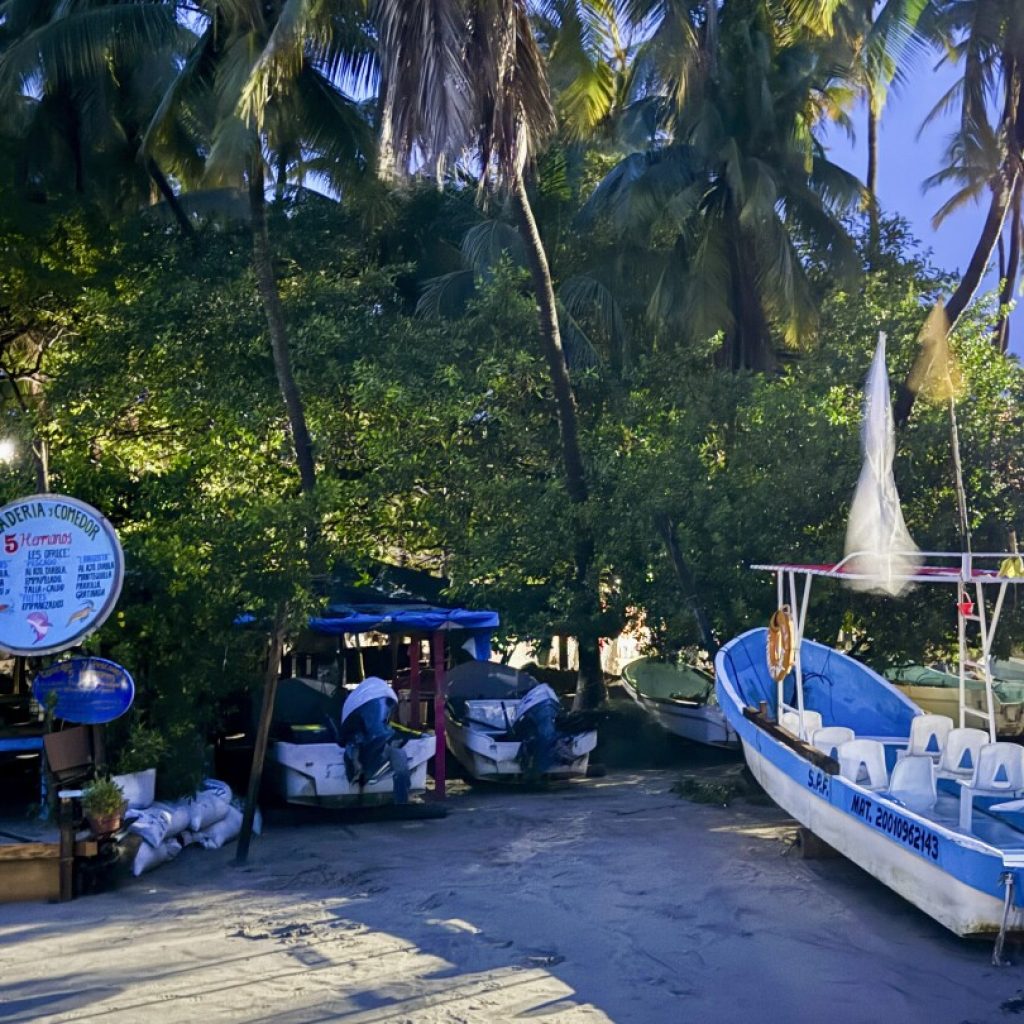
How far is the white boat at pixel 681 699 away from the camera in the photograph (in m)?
18.4

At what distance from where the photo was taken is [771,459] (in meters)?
15.8

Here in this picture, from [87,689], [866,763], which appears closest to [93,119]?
[87,689]

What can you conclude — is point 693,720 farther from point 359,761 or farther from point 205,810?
point 205,810

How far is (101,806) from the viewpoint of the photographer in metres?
9.74

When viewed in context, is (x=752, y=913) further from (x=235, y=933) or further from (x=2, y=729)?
(x=2, y=729)

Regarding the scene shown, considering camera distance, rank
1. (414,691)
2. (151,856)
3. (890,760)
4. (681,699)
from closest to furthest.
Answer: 1. (151,856)
2. (890,760)
3. (414,691)
4. (681,699)

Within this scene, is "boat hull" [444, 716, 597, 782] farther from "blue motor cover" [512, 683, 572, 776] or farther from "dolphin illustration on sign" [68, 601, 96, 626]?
"dolphin illustration on sign" [68, 601, 96, 626]

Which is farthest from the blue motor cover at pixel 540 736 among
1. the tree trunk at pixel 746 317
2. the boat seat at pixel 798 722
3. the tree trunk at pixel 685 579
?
the tree trunk at pixel 746 317

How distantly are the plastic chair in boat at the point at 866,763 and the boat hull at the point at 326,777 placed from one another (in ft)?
16.0

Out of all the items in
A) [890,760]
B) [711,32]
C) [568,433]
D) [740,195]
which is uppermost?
[711,32]

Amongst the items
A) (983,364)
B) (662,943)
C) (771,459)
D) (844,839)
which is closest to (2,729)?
(662,943)

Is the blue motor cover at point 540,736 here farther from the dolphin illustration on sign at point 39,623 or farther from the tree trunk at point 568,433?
the dolphin illustration on sign at point 39,623

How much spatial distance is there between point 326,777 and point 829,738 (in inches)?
207

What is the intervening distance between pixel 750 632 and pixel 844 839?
4.75 m
